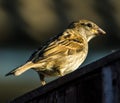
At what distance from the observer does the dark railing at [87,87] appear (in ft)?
21.1

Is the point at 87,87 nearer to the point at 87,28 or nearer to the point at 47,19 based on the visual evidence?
the point at 47,19

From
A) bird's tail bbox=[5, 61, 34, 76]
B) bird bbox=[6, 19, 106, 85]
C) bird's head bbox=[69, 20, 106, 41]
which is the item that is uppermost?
bird's head bbox=[69, 20, 106, 41]

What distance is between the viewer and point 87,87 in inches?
263

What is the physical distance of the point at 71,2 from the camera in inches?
336

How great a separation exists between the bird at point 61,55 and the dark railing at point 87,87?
0.82 m

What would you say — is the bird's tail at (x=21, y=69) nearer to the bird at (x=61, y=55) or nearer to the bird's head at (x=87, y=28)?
the bird at (x=61, y=55)

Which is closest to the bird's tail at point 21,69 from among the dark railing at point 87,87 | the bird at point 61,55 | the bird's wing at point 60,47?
the bird at point 61,55

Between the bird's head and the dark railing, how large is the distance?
237 centimetres

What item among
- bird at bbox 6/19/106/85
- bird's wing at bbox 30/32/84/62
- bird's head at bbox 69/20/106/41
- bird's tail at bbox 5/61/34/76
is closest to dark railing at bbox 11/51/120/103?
bird's tail at bbox 5/61/34/76

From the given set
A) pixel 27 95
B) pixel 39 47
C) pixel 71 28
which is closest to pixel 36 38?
pixel 39 47

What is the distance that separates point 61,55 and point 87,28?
3.78ft

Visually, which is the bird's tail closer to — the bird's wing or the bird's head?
the bird's wing

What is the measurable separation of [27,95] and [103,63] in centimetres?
75

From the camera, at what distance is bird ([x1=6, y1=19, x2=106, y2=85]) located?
8.29 m
